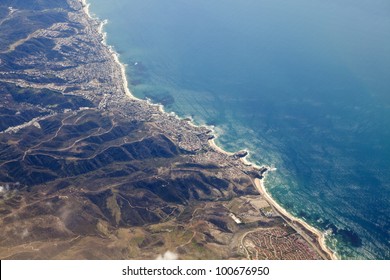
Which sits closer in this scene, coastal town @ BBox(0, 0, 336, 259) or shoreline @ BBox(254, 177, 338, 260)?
coastal town @ BBox(0, 0, 336, 259)

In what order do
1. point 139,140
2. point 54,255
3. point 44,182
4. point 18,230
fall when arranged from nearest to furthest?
point 54,255
point 18,230
point 44,182
point 139,140

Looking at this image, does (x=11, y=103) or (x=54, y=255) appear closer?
(x=54, y=255)

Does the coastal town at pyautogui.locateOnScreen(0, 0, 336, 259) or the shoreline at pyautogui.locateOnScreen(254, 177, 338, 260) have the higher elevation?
the shoreline at pyautogui.locateOnScreen(254, 177, 338, 260)

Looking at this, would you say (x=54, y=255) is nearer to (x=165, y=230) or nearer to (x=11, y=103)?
(x=165, y=230)

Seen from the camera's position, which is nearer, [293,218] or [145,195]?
[293,218]

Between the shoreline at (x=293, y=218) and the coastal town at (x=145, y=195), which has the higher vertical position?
the shoreline at (x=293, y=218)

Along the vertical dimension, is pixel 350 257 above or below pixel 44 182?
above

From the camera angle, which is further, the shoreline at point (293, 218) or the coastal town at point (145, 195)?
the shoreline at point (293, 218)

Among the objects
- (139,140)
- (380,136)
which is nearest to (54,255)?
(139,140)

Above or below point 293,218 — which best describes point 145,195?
below

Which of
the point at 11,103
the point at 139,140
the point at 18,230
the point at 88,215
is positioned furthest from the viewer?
the point at 11,103

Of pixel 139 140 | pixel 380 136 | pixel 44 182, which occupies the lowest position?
pixel 44 182
